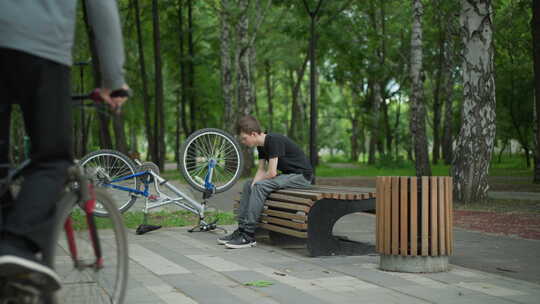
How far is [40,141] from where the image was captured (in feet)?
8.95

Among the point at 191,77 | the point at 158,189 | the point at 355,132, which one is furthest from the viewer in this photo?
the point at 355,132

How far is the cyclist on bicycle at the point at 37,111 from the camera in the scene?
8.54 ft

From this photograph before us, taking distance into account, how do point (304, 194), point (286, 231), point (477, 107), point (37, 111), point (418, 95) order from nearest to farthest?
1. point (37, 111)
2. point (304, 194)
3. point (286, 231)
4. point (477, 107)
5. point (418, 95)

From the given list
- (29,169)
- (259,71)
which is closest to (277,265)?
(29,169)

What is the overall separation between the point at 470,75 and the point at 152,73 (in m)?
25.0

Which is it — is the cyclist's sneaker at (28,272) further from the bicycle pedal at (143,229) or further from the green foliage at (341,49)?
the green foliage at (341,49)

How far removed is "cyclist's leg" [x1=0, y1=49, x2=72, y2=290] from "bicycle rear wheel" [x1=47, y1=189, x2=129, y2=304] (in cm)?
Answer: 34

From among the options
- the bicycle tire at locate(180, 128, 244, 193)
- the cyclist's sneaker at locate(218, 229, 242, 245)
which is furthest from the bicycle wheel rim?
the cyclist's sneaker at locate(218, 229, 242, 245)

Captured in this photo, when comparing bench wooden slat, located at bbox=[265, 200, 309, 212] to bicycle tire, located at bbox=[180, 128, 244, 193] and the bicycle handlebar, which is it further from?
the bicycle handlebar

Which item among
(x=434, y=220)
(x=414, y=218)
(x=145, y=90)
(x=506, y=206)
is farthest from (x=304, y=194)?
(x=145, y=90)

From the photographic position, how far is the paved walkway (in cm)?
496

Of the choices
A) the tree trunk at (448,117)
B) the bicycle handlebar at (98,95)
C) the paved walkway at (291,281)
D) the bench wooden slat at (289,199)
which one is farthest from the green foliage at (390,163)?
the bicycle handlebar at (98,95)

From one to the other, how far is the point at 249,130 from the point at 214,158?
1.11 m

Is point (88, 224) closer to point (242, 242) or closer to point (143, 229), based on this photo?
point (242, 242)
